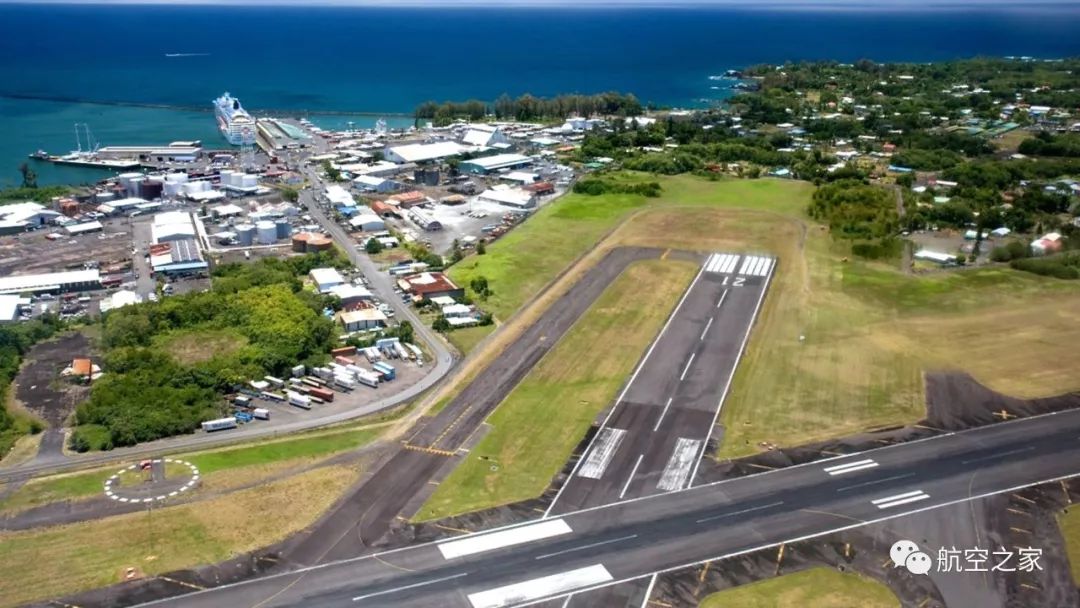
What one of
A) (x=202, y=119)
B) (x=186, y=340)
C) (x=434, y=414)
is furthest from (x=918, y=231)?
(x=202, y=119)

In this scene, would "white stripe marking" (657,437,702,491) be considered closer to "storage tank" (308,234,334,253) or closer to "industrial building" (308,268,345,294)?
"industrial building" (308,268,345,294)

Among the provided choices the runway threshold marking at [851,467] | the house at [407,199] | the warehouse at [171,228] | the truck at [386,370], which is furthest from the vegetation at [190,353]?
the runway threshold marking at [851,467]

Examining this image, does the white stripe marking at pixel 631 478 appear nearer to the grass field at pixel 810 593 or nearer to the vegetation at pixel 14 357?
the grass field at pixel 810 593

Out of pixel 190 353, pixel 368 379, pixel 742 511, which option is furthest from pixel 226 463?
pixel 742 511

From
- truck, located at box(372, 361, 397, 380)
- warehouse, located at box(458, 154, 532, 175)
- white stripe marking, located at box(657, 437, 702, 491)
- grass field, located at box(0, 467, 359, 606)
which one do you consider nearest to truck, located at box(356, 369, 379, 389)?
truck, located at box(372, 361, 397, 380)

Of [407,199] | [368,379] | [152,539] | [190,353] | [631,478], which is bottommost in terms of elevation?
[631,478]

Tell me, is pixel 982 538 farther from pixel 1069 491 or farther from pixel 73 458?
pixel 73 458

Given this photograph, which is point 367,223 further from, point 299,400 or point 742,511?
point 742,511
